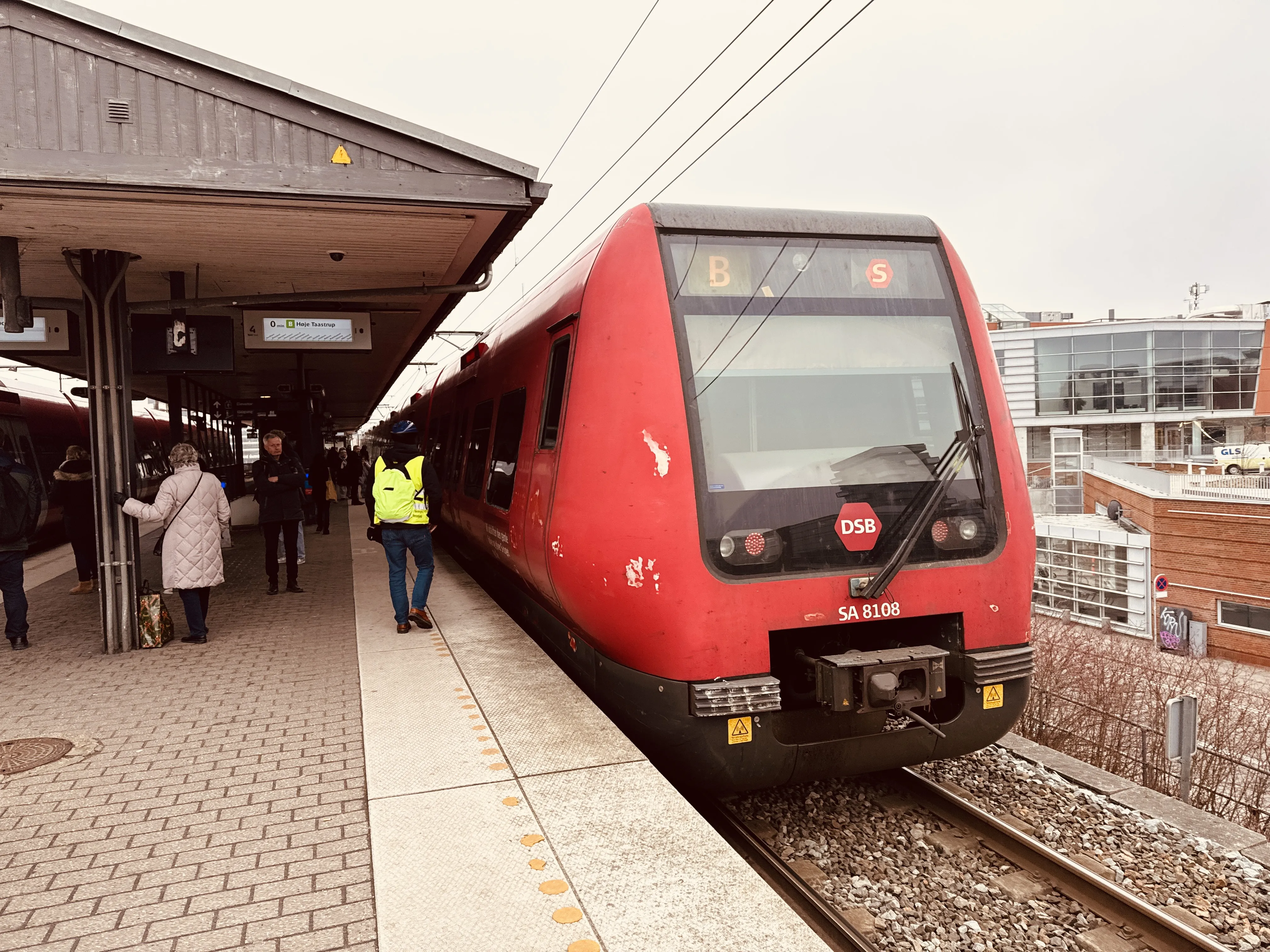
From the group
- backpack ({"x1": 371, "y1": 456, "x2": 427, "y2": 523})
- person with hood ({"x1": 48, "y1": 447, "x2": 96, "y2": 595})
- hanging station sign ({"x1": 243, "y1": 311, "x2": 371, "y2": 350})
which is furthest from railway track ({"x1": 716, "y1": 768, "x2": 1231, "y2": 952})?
person with hood ({"x1": 48, "y1": 447, "x2": 96, "y2": 595})

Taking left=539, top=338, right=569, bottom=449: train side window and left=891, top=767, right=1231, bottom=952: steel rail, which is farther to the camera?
left=539, top=338, right=569, bottom=449: train side window

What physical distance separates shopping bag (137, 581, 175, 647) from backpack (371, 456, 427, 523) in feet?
6.23

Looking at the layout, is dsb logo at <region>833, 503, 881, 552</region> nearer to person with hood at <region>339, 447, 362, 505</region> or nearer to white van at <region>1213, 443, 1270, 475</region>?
person with hood at <region>339, 447, 362, 505</region>

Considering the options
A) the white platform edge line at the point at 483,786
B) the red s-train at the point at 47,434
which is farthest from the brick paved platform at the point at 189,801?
the red s-train at the point at 47,434

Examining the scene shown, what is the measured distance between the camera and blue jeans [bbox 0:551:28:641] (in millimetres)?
6926

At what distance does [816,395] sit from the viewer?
15.0 ft

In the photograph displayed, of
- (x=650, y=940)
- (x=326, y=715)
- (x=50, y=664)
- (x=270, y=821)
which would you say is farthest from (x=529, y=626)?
(x=650, y=940)

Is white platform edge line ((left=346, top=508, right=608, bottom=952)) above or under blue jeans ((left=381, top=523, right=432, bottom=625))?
under

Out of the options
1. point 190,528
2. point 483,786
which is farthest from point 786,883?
point 190,528

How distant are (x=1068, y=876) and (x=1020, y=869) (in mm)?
230

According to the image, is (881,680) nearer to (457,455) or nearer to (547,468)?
(547,468)

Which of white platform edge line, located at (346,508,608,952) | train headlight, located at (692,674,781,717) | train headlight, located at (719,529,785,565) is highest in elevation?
train headlight, located at (719,529,785,565)

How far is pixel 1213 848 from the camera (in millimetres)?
4668

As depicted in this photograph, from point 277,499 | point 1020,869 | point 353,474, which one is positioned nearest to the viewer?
point 1020,869
